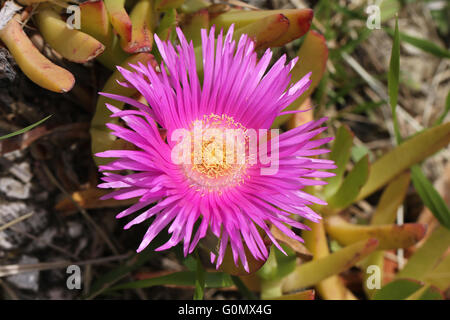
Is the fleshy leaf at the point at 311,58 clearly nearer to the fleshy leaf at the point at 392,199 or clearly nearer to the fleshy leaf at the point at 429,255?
the fleshy leaf at the point at 392,199

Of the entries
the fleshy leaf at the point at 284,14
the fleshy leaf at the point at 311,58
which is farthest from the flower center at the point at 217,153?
the fleshy leaf at the point at 284,14

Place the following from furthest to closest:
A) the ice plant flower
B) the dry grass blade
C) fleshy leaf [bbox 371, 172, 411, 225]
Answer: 1. fleshy leaf [bbox 371, 172, 411, 225]
2. the dry grass blade
3. the ice plant flower

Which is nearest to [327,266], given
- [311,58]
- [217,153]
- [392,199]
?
[392,199]

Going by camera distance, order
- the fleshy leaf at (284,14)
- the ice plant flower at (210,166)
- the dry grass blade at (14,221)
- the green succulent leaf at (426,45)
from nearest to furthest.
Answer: the ice plant flower at (210,166) → the fleshy leaf at (284,14) → the dry grass blade at (14,221) → the green succulent leaf at (426,45)

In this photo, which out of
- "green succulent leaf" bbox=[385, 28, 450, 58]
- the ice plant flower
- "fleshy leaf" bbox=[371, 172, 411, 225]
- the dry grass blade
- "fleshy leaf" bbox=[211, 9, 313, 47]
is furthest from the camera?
"green succulent leaf" bbox=[385, 28, 450, 58]

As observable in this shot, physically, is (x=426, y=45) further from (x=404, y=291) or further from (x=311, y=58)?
(x=404, y=291)

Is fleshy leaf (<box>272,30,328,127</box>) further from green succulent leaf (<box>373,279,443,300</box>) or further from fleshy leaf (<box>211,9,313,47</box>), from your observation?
green succulent leaf (<box>373,279,443,300</box>)

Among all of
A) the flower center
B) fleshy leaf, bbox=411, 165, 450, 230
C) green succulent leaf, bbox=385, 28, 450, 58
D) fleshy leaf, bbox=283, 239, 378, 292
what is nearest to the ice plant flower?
the flower center
